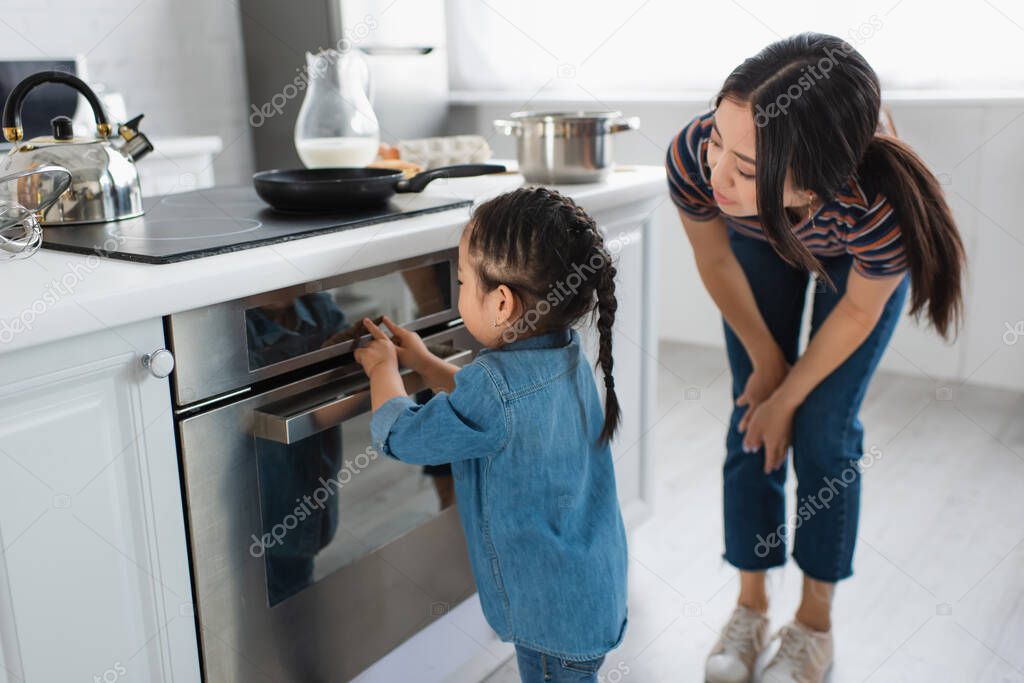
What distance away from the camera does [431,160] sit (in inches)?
68.2

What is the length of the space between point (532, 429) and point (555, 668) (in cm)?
32

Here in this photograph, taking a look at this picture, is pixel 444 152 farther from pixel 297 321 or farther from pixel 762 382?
pixel 297 321

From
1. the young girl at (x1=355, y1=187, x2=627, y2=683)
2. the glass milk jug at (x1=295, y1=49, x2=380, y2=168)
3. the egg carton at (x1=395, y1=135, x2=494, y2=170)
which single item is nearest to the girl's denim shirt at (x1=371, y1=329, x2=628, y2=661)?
the young girl at (x1=355, y1=187, x2=627, y2=683)

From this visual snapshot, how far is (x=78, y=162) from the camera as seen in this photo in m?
1.03

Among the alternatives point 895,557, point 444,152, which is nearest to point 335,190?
point 444,152

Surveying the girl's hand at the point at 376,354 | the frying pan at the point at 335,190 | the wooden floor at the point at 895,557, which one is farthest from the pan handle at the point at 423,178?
the wooden floor at the point at 895,557

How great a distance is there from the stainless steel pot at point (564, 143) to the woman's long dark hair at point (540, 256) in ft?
1.39

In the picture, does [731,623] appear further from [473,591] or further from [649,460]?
[473,591]

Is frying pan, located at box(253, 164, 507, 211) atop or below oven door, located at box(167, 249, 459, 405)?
atop

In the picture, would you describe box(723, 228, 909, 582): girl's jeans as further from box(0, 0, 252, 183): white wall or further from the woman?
box(0, 0, 252, 183): white wall

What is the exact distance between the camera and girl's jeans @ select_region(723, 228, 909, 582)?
1365 millimetres

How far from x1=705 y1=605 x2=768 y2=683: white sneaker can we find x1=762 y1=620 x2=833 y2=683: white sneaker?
32mm

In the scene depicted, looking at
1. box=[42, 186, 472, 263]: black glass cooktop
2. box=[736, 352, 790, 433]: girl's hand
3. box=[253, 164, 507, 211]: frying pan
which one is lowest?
box=[736, 352, 790, 433]: girl's hand

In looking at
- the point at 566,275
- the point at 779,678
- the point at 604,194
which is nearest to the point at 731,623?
the point at 779,678
